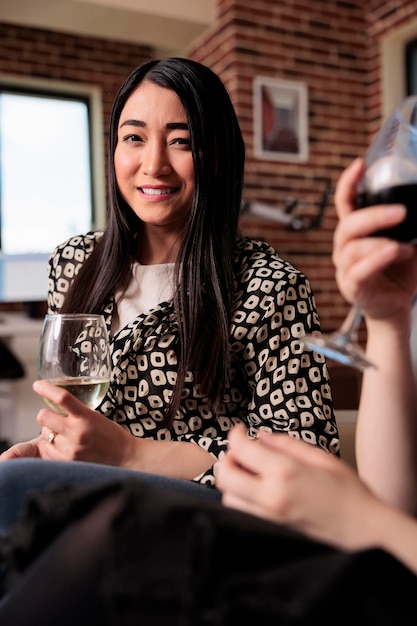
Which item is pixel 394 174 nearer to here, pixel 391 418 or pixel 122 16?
pixel 391 418

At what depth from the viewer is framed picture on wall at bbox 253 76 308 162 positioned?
169 inches

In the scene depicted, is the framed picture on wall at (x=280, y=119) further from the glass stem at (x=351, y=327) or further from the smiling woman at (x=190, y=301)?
the glass stem at (x=351, y=327)

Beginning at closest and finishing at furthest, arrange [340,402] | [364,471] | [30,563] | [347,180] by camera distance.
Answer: [30,563], [347,180], [364,471], [340,402]

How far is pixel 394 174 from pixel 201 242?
30.4 inches

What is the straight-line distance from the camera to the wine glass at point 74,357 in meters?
1.00

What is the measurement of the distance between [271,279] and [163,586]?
0.91 metres

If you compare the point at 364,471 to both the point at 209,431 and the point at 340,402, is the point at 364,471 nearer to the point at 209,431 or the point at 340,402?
the point at 209,431

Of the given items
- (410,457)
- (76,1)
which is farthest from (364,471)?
(76,1)

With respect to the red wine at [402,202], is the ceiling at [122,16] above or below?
above

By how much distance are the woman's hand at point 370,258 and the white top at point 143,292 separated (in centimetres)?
72

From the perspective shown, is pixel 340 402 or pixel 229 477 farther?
pixel 340 402

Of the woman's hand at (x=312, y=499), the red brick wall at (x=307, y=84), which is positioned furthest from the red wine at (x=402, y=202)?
the red brick wall at (x=307, y=84)

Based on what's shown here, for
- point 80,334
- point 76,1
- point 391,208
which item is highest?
point 76,1

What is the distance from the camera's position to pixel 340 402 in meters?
1.93
